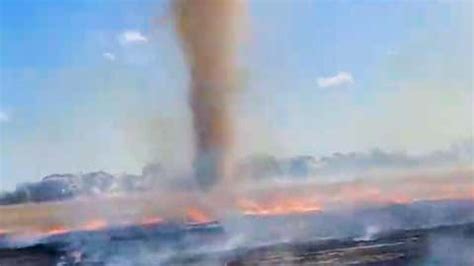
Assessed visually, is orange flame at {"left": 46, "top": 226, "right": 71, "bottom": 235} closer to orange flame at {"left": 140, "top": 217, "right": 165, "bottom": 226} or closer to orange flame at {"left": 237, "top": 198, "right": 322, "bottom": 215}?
orange flame at {"left": 140, "top": 217, "right": 165, "bottom": 226}

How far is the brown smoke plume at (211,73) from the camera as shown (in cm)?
214

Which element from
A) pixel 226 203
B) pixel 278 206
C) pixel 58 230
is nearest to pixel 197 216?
pixel 226 203

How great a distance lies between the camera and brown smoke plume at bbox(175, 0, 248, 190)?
214 centimetres

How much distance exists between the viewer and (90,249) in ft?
6.77

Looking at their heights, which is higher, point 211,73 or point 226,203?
point 211,73

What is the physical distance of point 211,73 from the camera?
216 cm

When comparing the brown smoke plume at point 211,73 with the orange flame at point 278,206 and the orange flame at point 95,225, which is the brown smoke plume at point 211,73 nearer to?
the orange flame at point 278,206

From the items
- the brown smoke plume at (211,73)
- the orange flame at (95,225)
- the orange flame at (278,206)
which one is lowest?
the orange flame at (278,206)

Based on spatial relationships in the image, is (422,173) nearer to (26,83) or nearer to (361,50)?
(361,50)

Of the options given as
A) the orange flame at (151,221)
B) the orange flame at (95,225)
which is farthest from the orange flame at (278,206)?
the orange flame at (95,225)

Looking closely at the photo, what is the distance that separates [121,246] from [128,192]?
14cm

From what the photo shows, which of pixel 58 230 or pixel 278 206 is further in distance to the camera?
pixel 278 206

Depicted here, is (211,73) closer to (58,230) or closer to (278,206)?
(278,206)

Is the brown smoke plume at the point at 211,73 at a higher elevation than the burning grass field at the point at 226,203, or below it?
higher
